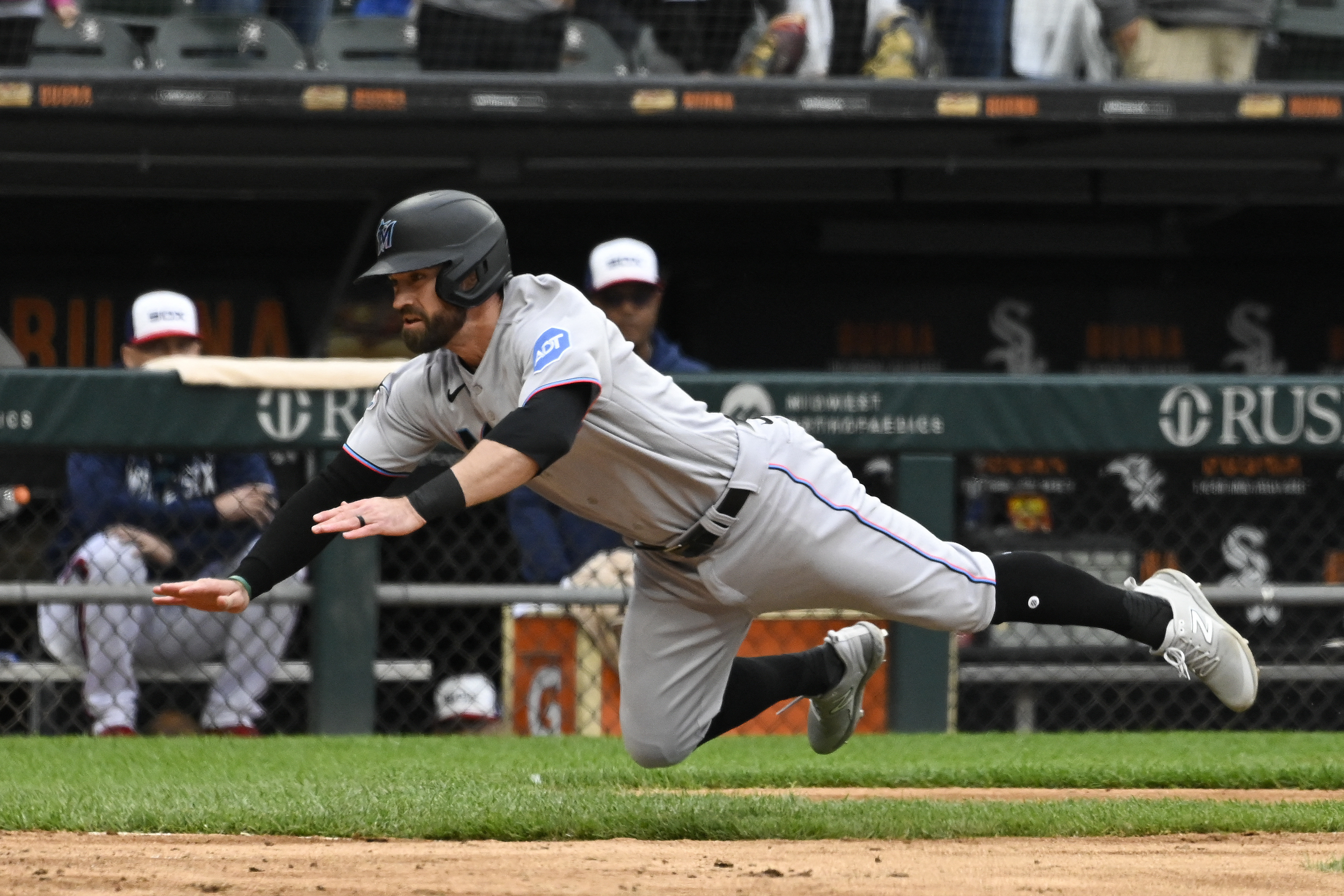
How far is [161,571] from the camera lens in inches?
238

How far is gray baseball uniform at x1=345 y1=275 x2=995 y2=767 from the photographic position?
373 centimetres

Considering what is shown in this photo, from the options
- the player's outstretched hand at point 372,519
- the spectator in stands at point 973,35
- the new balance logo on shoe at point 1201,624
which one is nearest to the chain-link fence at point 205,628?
the new balance logo on shoe at point 1201,624

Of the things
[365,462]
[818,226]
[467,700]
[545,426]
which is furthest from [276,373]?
[818,226]

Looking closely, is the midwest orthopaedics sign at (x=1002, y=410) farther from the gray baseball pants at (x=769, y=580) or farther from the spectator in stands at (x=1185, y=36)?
the spectator in stands at (x=1185, y=36)

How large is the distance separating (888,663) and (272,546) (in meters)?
2.74

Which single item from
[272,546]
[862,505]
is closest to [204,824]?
[272,546]

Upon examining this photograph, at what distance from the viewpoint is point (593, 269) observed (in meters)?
6.62

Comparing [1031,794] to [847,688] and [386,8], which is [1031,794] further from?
[386,8]

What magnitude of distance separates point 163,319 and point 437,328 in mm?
3065

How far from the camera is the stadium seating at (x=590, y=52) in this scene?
8.08m

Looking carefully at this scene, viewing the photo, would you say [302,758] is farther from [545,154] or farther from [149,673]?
[545,154]

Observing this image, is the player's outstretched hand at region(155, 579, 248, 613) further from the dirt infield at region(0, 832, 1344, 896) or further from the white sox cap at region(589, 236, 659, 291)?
the white sox cap at region(589, 236, 659, 291)

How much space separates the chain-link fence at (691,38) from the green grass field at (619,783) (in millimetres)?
3253

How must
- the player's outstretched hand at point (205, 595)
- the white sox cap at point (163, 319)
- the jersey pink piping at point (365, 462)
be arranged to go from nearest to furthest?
the player's outstretched hand at point (205, 595), the jersey pink piping at point (365, 462), the white sox cap at point (163, 319)
